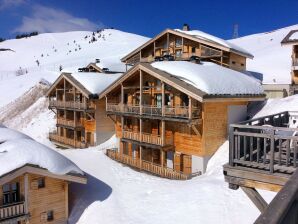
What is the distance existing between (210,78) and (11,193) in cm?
1574

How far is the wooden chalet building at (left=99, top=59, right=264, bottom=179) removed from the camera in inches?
905

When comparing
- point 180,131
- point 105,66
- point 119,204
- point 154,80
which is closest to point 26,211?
point 119,204

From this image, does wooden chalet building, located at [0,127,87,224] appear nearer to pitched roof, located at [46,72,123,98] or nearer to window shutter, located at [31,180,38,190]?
window shutter, located at [31,180,38,190]

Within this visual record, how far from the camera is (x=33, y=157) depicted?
1788cm

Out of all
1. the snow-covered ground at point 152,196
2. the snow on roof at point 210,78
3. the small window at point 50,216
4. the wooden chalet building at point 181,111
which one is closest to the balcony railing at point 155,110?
the wooden chalet building at point 181,111

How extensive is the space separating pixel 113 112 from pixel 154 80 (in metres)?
4.75

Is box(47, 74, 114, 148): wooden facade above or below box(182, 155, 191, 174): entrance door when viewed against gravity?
above

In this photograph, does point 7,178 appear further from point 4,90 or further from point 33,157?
point 4,90

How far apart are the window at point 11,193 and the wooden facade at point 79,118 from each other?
16.9 metres

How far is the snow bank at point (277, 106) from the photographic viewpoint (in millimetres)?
26114

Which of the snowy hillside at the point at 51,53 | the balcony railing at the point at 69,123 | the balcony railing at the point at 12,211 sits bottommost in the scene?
the balcony railing at the point at 12,211

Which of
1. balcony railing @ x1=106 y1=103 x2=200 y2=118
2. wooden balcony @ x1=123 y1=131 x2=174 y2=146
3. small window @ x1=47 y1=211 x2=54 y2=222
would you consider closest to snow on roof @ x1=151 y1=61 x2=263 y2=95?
balcony railing @ x1=106 y1=103 x2=200 y2=118

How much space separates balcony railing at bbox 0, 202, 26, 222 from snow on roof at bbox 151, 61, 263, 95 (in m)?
13.5

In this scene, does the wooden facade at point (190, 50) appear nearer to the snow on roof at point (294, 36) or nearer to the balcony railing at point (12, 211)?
the snow on roof at point (294, 36)
